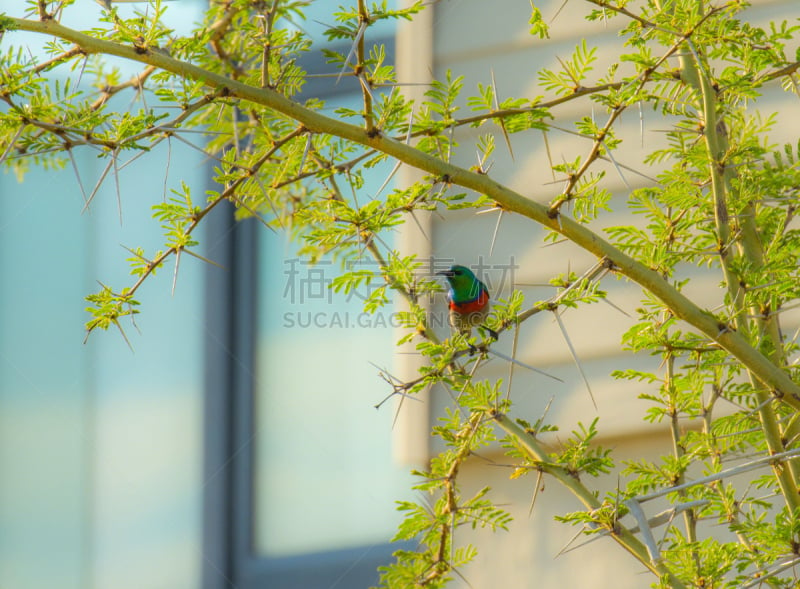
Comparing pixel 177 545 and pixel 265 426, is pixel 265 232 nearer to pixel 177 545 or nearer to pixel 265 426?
pixel 265 426

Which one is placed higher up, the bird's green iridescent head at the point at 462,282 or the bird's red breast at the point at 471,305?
the bird's green iridescent head at the point at 462,282

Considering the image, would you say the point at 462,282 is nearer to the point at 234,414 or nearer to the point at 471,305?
the point at 471,305

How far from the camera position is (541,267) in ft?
12.1

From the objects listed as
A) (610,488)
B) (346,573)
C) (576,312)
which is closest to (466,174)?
(576,312)

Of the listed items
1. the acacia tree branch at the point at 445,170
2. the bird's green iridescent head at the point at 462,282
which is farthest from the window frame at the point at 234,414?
the acacia tree branch at the point at 445,170

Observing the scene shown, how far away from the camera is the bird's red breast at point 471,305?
4102 mm

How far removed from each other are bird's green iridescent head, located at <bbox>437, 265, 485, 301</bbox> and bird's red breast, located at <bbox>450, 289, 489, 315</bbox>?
3 cm

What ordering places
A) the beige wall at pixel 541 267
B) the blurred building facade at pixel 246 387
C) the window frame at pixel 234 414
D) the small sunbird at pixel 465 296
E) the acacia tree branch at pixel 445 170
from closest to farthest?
the acacia tree branch at pixel 445 170 → the beige wall at pixel 541 267 → the blurred building facade at pixel 246 387 → the small sunbird at pixel 465 296 → the window frame at pixel 234 414

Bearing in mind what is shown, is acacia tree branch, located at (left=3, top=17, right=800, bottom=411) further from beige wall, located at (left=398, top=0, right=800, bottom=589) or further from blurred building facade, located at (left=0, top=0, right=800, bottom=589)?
blurred building facade, located at (left=0, top=0, right=800, bottom=589)

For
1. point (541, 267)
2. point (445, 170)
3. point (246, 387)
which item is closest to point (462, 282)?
point (541, 267)

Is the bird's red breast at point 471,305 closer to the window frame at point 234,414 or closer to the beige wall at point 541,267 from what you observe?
the beige wall at point 541,267

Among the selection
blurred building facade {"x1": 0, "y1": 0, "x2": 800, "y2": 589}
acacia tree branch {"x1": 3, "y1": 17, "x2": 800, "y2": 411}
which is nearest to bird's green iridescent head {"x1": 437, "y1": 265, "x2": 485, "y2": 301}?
blurred building facade {"x1": 0, "y1": 0, "x2": 800, "y2": 589}

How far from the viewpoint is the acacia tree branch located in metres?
1.96

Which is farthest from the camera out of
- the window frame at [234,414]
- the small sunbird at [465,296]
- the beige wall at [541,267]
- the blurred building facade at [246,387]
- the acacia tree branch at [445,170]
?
the window frame at [234,414]
